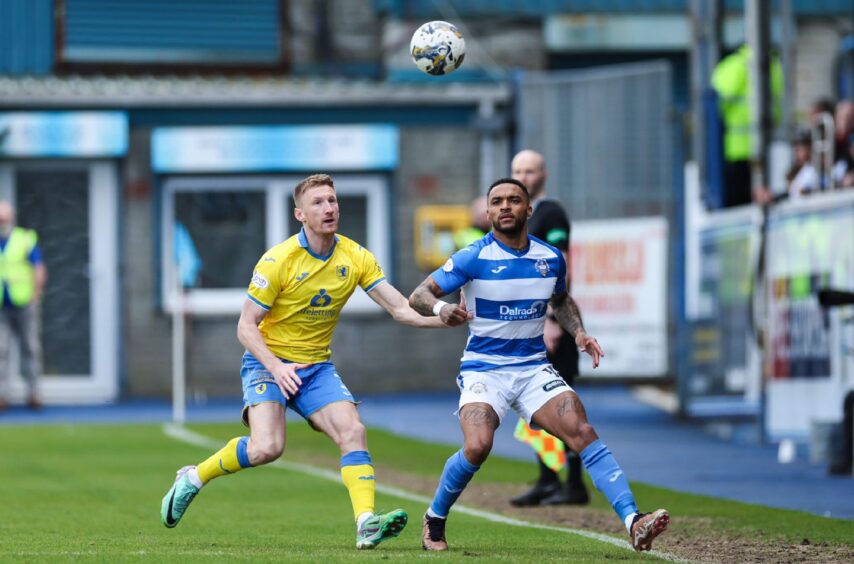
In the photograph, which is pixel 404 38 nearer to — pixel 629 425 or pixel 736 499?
pixel 629 425

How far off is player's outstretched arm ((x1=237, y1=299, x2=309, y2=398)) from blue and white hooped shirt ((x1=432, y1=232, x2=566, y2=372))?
89 centimetres

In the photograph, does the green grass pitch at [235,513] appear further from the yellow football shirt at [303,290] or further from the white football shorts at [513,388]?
the yellow football shirt at [303,290]

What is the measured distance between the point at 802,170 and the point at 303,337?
9.76 metres

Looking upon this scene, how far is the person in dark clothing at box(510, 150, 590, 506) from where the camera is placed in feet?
40.3

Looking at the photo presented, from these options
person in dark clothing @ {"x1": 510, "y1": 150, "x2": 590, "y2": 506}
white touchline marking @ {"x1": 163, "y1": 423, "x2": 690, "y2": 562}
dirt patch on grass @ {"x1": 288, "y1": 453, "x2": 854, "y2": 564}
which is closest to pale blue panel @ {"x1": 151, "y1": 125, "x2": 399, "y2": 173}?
white touchline marking @ {"x1": 163, "y1": 423, "x2": 690, "y2": 562}

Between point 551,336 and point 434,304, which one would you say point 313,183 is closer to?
point 434,304

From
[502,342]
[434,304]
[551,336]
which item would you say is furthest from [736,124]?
[434,304]

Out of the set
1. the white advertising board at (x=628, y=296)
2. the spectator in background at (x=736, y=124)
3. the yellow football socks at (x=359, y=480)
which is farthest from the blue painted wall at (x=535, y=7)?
the yellow football socks at (x=359, y=480)

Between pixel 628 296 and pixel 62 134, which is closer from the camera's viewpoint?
pixel 628 296

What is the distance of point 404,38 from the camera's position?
28.0 m

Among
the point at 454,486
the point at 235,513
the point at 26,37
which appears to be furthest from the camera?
the point at 26,37

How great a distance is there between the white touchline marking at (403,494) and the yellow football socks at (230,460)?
1.98 m

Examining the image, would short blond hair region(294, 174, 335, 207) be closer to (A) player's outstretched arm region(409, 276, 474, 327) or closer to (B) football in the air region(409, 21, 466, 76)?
(A) player's outstretched arm region(409, 276, 474, 327)

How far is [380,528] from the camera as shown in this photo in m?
9.29
